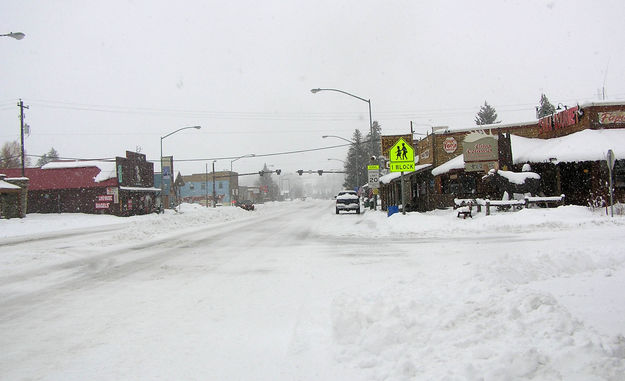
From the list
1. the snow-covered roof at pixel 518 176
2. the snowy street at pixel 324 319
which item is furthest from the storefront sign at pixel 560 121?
the snowy street at pixel 324 319

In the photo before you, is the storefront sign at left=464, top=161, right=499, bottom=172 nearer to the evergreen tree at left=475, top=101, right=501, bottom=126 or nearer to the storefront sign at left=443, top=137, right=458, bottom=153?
the storefront sign at left=443, top=137, right=458, bottom=153

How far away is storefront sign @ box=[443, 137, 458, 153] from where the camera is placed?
30.5 metres

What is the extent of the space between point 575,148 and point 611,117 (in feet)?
10.7

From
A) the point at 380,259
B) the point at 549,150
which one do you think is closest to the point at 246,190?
the point at 549,150

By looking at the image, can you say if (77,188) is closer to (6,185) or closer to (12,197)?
(12,197)

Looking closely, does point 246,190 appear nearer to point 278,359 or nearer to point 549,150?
point 549,150

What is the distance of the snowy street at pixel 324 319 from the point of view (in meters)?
3.67

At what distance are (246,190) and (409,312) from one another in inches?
5013

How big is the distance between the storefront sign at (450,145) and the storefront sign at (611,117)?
893 cm

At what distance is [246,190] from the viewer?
130250mm

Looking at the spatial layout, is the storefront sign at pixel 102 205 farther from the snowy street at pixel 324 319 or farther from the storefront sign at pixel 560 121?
the storefront sign at pixel 560 121

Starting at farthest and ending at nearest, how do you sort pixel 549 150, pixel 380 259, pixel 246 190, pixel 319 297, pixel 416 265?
pixel 246 190 → pixel 549 150 → pixel 380 259 → pixel 416 265 → pixel 319 297

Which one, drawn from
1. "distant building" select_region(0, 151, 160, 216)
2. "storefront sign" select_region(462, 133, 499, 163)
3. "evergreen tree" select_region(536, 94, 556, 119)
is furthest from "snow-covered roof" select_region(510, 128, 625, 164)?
"evergreen tree" select_region(536, 94, 556, 119)

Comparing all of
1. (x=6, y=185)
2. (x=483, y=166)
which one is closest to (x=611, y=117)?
(x=483, y=166)
